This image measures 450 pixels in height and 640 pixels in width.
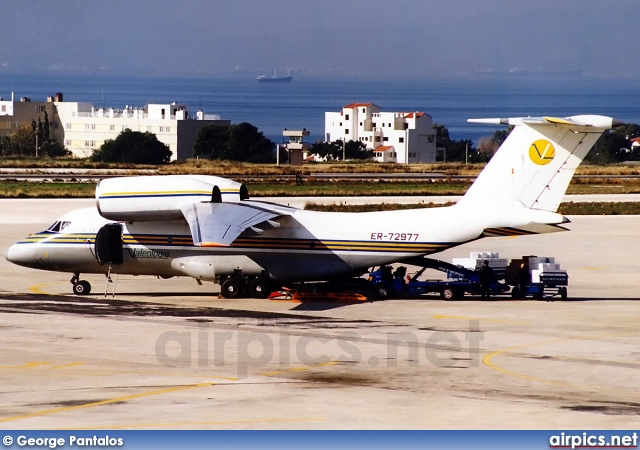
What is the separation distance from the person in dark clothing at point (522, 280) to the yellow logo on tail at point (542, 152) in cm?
402

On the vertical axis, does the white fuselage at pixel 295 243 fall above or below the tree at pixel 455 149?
below

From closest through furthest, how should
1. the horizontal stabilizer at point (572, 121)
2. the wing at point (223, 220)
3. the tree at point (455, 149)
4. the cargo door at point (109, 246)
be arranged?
the wing at point (223, 220) → the horizontal stabilizer at point (572, 121) → the cargo door at point (109, 246) → the tree at point (455, 149)

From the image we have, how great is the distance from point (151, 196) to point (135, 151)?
9990 centimetres

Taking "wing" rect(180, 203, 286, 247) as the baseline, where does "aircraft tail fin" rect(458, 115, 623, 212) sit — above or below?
above

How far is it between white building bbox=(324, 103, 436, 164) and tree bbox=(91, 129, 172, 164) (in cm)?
3896

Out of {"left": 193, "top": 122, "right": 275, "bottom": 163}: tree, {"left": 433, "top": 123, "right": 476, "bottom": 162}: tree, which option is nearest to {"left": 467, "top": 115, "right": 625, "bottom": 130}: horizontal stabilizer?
{"left": 193, "top": 122, "right": 275, "bottom": 163}: tree

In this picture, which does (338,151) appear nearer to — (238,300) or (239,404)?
(238,300)

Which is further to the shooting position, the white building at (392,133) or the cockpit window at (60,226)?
the white building at (392,133)

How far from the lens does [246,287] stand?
37.1m

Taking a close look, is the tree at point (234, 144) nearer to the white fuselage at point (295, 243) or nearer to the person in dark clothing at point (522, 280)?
the white fuselage at point (295, 243)

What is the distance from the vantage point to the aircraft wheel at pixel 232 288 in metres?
37.0

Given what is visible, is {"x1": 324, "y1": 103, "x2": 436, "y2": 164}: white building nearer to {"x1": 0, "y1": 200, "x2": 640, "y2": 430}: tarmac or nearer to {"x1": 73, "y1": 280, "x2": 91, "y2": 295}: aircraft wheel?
{"x1": 0, "y1": 200, "x2": 640, "y2": 430}: tarmac

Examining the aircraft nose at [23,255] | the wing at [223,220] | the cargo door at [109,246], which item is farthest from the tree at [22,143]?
the wing at [223,220]

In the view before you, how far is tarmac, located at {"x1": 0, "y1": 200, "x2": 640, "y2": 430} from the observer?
2022 centimetres
